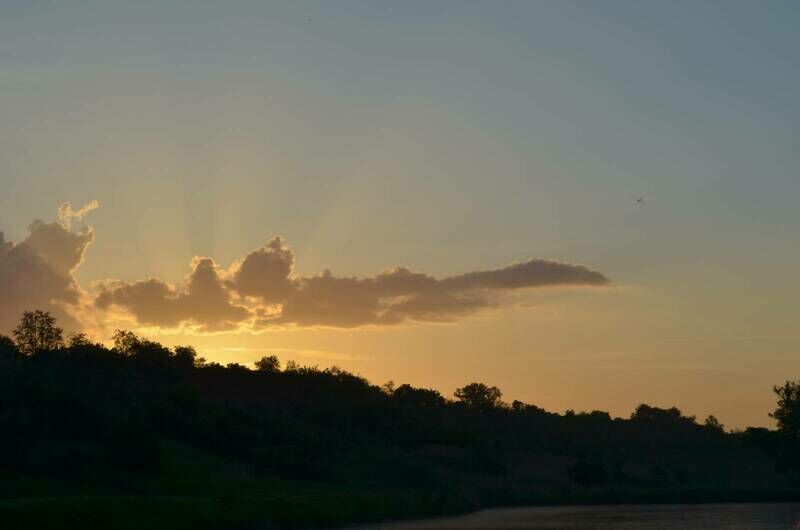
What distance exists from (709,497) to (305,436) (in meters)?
75.2

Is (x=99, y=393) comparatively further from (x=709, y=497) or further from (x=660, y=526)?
(x=709, y=497)

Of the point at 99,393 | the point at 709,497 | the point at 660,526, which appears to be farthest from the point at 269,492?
the point at 709,497

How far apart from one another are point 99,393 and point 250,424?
128 feet

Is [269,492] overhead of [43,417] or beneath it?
beneath

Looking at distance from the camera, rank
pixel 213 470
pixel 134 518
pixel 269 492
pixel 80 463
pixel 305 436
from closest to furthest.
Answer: pixel 134 518, pixel 80 463, pixel 269 492, pixel 213 470, pixel 305 436

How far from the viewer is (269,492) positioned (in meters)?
129

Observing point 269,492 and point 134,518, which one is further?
point 269,492

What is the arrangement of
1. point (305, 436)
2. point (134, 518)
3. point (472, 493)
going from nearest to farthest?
point (134, 518) < point (305, 436) < point (472, 493)

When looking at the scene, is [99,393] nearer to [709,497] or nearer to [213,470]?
[213,470]

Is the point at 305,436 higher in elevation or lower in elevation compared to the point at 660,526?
higher

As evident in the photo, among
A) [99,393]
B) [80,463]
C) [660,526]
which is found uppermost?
[99,393]

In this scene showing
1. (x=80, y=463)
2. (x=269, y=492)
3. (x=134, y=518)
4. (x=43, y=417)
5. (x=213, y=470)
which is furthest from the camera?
(x=213, y=470)

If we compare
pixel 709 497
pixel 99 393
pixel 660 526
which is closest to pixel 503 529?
pixel 660 526

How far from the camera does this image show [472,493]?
19138cm
